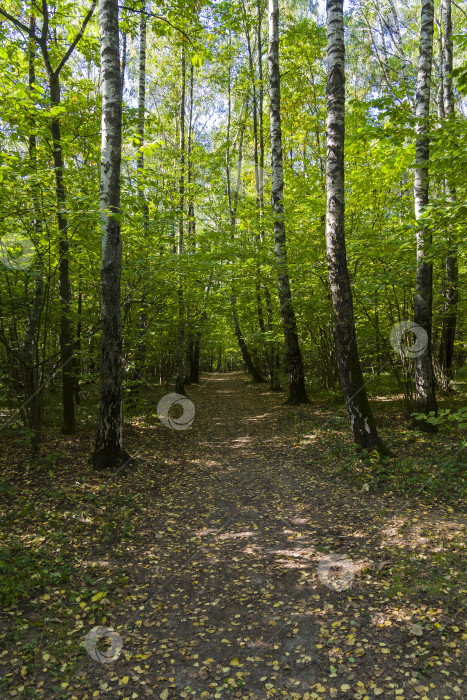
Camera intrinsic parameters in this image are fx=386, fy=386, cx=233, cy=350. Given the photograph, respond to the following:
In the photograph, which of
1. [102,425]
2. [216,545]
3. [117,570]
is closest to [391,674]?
[216,545]

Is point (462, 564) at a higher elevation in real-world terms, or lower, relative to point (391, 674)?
higher

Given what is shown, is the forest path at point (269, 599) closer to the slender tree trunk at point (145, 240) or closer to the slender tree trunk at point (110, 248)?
the slender tree trunk at point (110, 248)

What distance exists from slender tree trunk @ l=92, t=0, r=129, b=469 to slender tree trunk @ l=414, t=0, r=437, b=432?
5.27 m

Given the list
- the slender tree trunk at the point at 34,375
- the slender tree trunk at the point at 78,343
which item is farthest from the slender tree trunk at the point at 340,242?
the slender tree trunk at the point at 34,375

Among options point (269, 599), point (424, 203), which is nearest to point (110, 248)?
point (269, 599)

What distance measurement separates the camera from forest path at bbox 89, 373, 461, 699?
8.98 ft

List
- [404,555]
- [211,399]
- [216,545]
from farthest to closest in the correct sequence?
[211,399]
[216,545]
[404,555]

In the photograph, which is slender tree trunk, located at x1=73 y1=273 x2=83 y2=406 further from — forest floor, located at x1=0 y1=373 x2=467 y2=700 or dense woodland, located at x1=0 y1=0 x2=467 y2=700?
forest floor, located at x1=0 y1=373 x2=467 y2=700

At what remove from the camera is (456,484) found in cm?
543

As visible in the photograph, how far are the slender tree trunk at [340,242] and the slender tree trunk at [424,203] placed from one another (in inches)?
67.4

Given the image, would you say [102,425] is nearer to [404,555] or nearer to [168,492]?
[168,492]

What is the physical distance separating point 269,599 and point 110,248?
5237 millimetres

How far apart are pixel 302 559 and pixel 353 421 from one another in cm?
294

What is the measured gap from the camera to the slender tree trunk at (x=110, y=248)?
20.0ft
